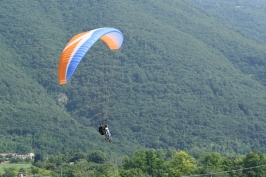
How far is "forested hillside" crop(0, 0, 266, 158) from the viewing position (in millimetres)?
129625

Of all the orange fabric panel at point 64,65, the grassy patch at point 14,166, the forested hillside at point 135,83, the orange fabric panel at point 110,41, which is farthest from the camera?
the forested hillside at point 135,83

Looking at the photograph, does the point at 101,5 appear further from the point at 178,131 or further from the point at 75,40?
the point at 75,40

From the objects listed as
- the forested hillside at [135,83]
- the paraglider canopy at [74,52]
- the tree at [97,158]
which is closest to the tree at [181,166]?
the tree at [97,158]

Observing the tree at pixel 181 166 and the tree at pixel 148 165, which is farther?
the tree at pixel 148 165

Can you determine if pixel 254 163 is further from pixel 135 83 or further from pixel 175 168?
pixel 135 83

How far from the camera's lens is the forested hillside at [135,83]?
425 ft

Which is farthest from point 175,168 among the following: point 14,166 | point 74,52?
point 74,52

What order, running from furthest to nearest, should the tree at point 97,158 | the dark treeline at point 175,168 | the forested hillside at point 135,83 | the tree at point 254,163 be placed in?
the forested hillside at point 135,83
the tree at point 97,158
the dark treeline at point 175,168
the tree at point 254,163

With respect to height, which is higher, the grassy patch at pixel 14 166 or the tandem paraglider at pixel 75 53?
the grassy patch at pixel 14 166

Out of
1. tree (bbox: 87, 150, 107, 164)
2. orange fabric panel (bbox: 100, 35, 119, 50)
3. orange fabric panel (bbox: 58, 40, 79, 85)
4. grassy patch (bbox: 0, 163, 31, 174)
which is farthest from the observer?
grassy patch (bbox: 0, 163, 31, 174)

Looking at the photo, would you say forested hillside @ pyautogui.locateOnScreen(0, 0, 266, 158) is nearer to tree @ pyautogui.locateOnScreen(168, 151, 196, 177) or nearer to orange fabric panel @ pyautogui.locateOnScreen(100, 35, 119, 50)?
tree @ pyautogui.locateOnScreen(168, 151, 196, 177)

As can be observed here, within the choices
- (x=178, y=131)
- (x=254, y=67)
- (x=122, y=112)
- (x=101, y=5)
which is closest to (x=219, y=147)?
(x=178, y=131)

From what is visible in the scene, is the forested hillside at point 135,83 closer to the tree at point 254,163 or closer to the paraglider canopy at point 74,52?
the tree at point 254,163

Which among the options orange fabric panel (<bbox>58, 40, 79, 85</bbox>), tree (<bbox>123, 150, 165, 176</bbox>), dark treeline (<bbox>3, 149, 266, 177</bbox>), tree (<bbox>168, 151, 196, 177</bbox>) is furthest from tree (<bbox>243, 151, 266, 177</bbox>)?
orange fabric panel (<bbox>58, 40, 79, 85</bbox>)
